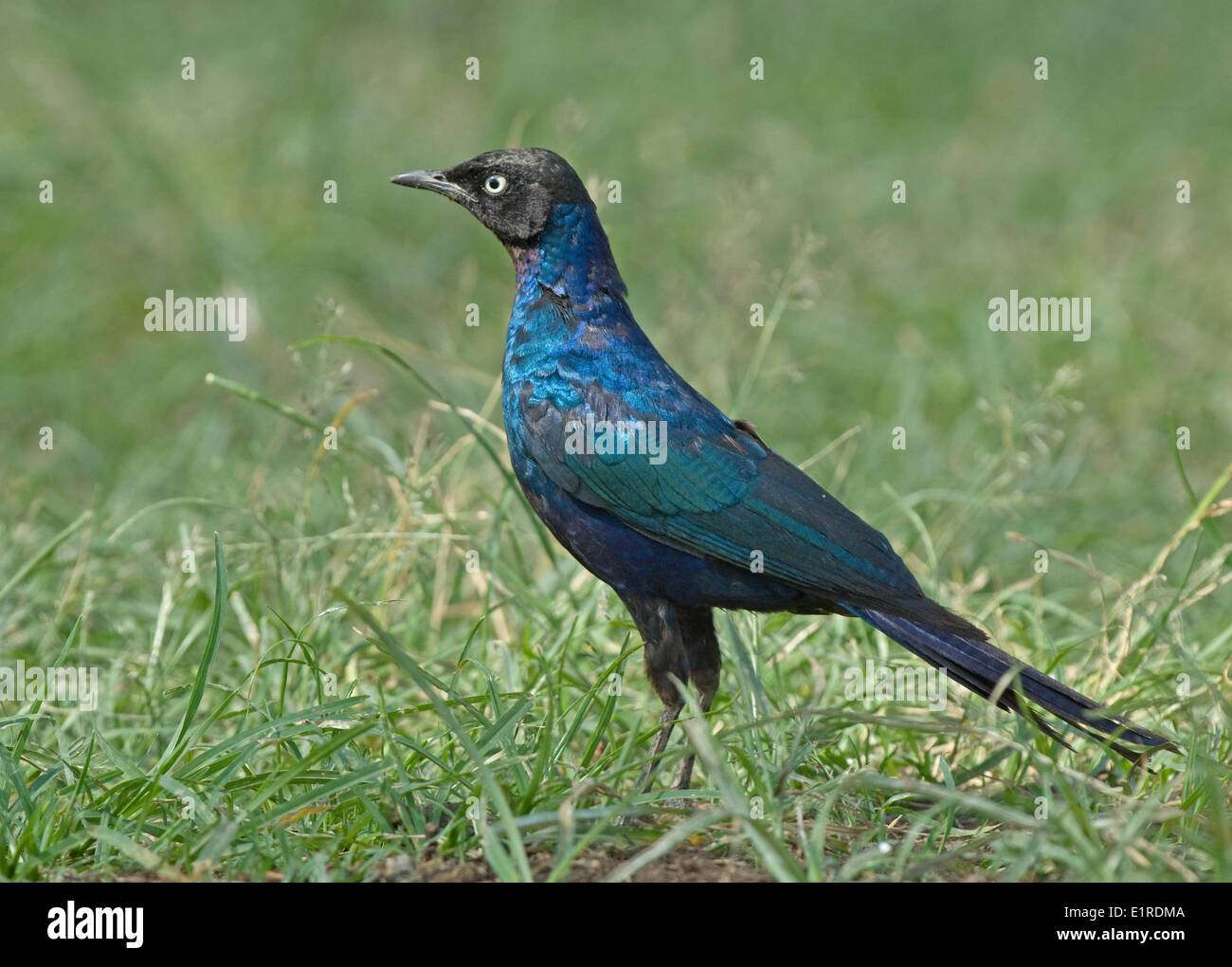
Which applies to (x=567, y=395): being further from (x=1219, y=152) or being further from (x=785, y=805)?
(x=1219, y=152)

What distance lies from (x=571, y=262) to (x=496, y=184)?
0.32 metres

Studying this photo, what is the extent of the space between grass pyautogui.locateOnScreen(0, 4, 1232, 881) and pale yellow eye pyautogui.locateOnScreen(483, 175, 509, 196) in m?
0.56

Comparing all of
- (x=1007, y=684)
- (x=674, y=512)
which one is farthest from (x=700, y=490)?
(x=1007, y=684)

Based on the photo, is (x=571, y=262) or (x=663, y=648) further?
(x=571, y=262)

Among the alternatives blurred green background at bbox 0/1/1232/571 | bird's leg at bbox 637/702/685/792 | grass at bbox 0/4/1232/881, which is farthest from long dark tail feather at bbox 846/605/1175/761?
blurred green background at bbox 0/1/1232/571

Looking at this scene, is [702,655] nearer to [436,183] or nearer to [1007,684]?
[1007,684]

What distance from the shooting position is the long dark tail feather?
3354mm

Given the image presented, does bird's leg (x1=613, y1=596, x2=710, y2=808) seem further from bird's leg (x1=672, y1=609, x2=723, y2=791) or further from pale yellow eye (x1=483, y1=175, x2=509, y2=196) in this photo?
pale yellow eye (x1=483, y1=175, x2=509, y2=196)

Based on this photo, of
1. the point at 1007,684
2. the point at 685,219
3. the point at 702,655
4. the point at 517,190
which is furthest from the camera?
the point at 685,219

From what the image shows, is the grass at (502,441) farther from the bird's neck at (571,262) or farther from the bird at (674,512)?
the bird's neck at (571,262)

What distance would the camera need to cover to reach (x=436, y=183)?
4219 millimetres

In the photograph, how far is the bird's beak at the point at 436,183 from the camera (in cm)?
418

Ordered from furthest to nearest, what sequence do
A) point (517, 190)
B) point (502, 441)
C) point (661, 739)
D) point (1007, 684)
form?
1. point (502, 441)
2. point (517, 190)
3. point (661, 739)
4. point (1007, 684)
